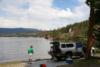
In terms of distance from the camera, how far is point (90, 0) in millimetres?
37125

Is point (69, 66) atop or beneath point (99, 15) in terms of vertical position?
beneath

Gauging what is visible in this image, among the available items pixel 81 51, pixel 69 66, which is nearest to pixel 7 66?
pixel 69 66

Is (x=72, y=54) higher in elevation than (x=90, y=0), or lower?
lower

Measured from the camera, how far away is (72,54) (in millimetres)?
45656

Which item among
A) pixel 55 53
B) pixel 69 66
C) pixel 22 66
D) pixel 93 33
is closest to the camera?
pixel 69 66

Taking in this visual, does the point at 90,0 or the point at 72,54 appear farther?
the point at 72,54

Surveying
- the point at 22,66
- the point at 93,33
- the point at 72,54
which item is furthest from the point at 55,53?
the point at 22,66

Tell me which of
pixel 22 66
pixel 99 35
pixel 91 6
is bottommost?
pixel 22 66

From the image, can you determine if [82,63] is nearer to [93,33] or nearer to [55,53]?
[93,33]

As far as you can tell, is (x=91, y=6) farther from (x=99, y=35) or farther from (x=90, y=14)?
(x=99, y=35)

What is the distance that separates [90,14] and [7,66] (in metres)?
10.6

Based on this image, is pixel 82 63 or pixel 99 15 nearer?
pixel 82 63

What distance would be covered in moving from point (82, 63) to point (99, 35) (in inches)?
268

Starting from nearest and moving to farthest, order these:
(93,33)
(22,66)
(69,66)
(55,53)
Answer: (69,66) < (22,66) < (93,33) < (55,53)
